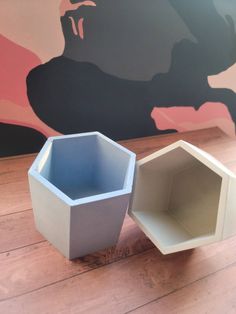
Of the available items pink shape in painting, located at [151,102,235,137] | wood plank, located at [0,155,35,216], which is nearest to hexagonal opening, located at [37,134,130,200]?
wood plank, located at [0,155,35,216]

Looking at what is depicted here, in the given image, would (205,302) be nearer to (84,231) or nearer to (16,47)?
(84,231)

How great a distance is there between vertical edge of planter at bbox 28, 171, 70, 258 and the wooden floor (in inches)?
1.3

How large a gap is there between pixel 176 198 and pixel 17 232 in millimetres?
460

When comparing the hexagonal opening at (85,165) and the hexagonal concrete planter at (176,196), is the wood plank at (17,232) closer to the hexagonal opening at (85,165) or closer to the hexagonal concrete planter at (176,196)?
the hexagonal opening at (85,165)

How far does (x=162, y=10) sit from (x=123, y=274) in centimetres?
91

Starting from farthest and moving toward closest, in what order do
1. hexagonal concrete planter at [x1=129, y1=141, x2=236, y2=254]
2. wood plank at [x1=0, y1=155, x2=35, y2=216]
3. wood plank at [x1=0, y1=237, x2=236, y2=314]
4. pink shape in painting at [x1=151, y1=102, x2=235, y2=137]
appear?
pink shape in painting at [x1=151, y1=102, x2=235, y2=137] → wood plank at [x1=0, y1=155, x2=35, y2=216] → hexagonal concrete planter at [x1=129, y1=141, x2=236, y2=254] → wood plank at [x1=0, y1=237, x2=236, y2=314]

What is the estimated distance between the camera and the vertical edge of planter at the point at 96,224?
658 mm

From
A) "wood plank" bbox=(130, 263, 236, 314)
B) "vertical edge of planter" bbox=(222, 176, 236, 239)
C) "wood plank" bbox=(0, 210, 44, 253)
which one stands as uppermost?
"vertical edge of planter" bbox=(222, 176, 236, 239)

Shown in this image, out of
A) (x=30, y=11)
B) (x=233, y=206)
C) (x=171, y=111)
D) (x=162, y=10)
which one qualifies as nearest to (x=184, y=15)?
(x=162, y=10)

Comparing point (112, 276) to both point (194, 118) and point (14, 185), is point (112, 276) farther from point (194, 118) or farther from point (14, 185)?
point (194, 118)

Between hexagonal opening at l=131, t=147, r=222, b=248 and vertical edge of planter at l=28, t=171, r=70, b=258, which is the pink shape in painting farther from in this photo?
vertical edge of planter at l=28, t=171, r=70, b=258

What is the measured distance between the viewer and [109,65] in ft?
3.62

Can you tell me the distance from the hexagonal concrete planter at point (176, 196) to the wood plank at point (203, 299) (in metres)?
0.10

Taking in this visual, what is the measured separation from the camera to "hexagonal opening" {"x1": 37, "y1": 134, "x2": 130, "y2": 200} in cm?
83
